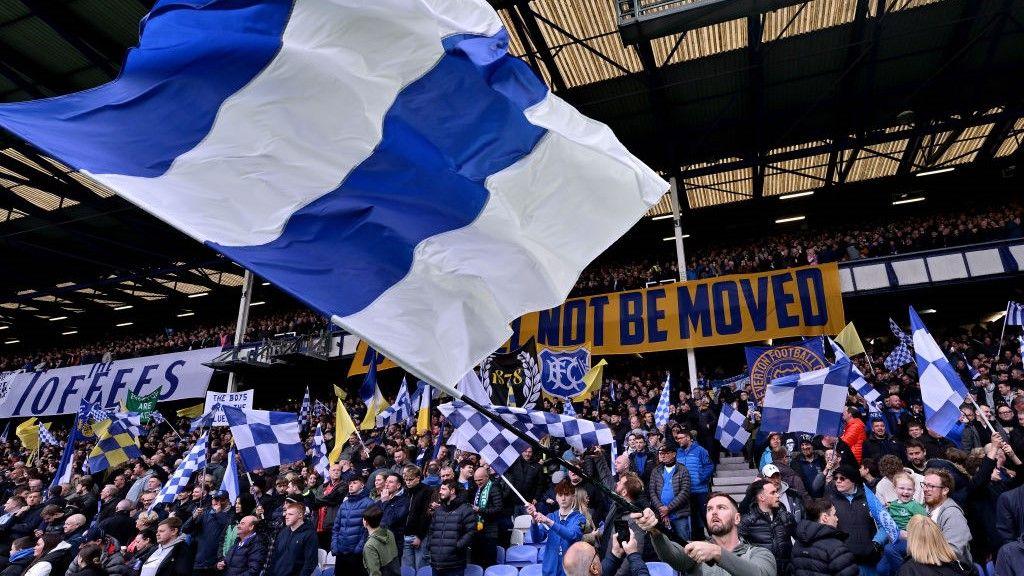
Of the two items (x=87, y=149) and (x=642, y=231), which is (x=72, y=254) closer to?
(x=642, y=231)

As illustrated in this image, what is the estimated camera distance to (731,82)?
16.6 m

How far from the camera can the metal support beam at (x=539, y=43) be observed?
44.8 ft

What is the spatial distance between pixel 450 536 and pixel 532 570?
3.75ft

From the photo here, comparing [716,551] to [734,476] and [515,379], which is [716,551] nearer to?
[515,379]

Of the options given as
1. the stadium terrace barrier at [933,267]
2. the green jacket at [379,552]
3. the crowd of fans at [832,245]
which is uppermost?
the crowd of fans at [832,245]

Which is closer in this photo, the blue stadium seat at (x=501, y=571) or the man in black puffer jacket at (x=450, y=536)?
the man in black puffer jacket at (x=450, y=536)

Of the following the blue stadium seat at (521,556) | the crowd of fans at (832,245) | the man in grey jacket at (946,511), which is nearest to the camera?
the man in grey jacket at (946,511)

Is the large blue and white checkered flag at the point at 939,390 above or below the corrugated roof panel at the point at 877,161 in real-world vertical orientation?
below

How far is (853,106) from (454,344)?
63.4 feet

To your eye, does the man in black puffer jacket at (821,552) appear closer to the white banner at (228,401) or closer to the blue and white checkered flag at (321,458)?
the blue and white checkered flag at (321,458)

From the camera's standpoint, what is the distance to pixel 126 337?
3844cm

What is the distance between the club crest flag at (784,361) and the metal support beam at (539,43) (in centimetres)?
910

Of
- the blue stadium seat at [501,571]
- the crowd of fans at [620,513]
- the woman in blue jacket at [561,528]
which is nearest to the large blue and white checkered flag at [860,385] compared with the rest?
the crowd of fans at [620,513]

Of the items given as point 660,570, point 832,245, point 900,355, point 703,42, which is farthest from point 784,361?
point 832,245
